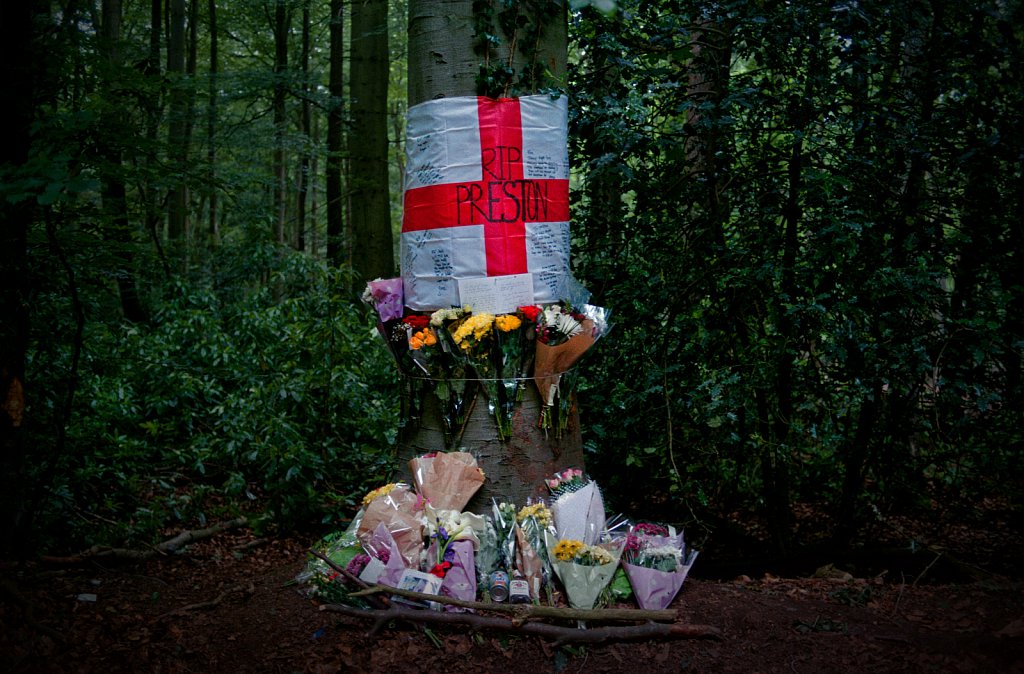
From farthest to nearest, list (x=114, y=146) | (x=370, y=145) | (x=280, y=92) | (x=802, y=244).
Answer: (x=280, y=92), (x=370, y=145), (x=802, y=244), (x=114, y=146)

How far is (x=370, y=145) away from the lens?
948 cm

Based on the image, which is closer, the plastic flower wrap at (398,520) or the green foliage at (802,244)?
the plastic flower wrap at (398,520)

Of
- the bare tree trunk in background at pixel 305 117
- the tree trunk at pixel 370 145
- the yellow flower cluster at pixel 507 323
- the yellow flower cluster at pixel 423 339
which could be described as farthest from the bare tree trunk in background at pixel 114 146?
the bare tree trunk in background at pixel 305 117

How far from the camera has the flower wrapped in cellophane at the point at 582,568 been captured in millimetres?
3098

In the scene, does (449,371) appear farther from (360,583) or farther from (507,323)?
(360,583)

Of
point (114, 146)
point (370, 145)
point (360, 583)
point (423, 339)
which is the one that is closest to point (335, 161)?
point (370, 145)

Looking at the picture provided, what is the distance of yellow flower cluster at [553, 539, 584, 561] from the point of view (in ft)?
10.5

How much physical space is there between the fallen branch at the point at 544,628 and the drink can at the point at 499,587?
12 centimetres

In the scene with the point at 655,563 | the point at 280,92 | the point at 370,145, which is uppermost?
the point at 280,92

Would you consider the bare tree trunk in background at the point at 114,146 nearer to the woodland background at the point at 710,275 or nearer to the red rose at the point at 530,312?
the woodland background at the point at 710,275

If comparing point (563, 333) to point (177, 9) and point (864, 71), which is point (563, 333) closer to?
point (864, 71)

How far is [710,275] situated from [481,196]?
59.8 inches

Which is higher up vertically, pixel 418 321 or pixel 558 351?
pixel 418 321

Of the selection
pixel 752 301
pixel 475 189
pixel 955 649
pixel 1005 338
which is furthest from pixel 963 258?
pixel 475 189
